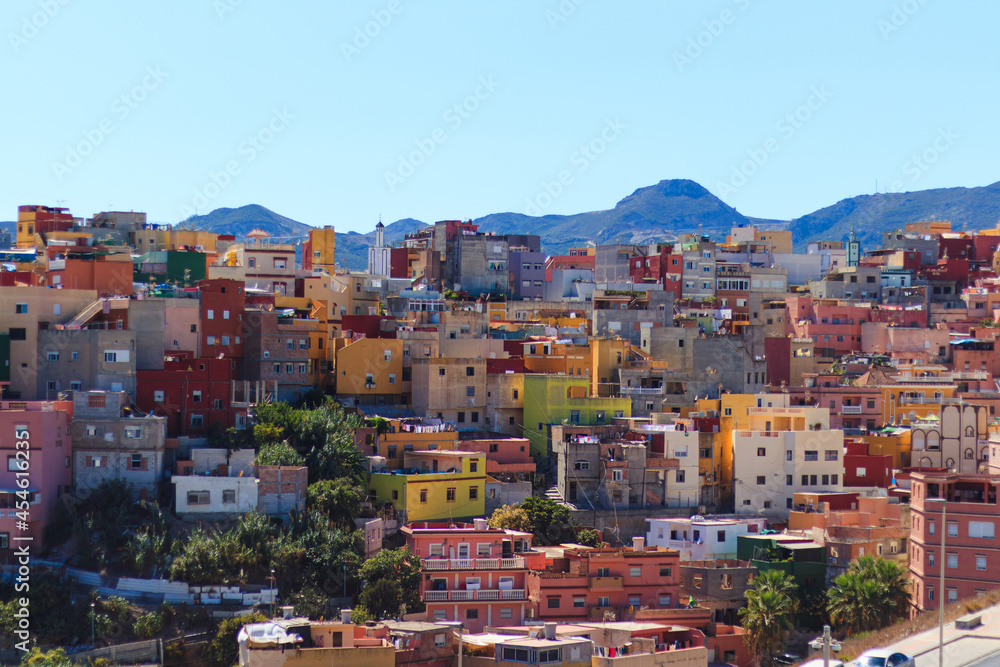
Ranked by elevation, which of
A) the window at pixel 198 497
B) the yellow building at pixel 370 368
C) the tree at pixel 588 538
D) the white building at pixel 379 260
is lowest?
the tree at pixel 588 538

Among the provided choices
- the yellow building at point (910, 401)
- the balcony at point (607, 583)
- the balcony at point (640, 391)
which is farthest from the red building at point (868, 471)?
the balcony at point (607, 583)

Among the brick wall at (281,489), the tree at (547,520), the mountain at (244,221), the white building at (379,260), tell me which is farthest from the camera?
the mountain at (244,221)

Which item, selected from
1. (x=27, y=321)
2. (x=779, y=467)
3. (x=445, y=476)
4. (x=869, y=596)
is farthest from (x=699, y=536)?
(x=27, y=321)

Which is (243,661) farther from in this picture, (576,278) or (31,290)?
(576,278)

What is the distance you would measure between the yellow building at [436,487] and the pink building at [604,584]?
18.3ft

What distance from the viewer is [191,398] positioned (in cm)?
4747

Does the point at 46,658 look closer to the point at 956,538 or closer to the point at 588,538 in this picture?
the point at 588,538

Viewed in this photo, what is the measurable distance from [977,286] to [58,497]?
59051 millimetres

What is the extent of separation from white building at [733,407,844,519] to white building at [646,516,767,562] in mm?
3787

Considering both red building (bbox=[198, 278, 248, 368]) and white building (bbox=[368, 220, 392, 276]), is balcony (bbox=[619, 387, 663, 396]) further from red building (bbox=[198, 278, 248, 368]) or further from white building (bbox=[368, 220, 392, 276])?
white building (bbox=[368, 220, 392, 276])

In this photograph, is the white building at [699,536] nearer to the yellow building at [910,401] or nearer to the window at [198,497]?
the yellow building at [910,401]

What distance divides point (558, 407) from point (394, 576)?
571 inches

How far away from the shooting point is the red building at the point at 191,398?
47.1 m

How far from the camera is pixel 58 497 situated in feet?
144
